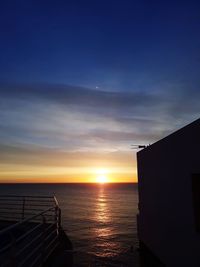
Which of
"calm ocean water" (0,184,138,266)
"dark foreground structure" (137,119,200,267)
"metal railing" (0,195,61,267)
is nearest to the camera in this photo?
"metal railing" (0,195,61,267)

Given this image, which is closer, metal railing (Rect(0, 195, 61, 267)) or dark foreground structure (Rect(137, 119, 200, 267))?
metal railing (Rect(0, 195, 61, 267))

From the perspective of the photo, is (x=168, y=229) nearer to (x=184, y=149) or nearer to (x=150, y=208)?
(x=150, y=208)

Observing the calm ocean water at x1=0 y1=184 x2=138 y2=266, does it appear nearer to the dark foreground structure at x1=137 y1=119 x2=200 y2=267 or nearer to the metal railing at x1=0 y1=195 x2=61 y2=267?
the metal railing at x1=0 y1=195 x2=61 y2=267

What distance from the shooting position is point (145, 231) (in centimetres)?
1154

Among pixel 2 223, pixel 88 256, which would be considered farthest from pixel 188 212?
pixel 88 256

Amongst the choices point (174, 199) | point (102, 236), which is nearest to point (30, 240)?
point (174, 199)

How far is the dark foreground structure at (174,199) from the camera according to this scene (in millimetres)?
6473

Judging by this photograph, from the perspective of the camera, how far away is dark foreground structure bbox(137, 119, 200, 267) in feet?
21.2

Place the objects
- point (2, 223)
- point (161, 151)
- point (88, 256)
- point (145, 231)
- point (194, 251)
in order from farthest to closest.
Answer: point (88, 256) → point (145, 231) → point (2, 223) → point (161, 151) → point (194, 251)

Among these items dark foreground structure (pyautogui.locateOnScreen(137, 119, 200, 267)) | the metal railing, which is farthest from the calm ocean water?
dark foreground structure (pyautogui.locateOnScreen(137, 119, 200, 267))

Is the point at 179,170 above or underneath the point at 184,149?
underneath

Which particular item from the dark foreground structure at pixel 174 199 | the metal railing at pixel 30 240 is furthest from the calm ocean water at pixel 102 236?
the dark foreground structure at pixel 174 199

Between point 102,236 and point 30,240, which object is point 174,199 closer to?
point 30,240

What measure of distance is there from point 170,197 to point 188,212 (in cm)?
133
